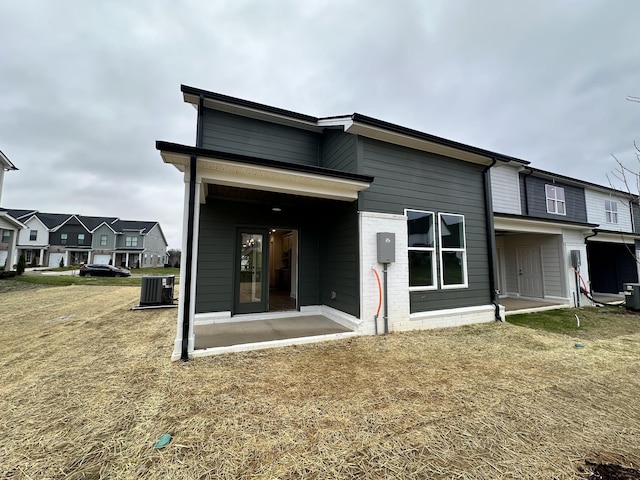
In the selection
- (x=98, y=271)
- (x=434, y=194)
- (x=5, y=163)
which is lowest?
(x=98, y=271)

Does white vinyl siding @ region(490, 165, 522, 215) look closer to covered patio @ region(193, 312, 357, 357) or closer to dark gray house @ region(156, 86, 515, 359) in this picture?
dark gray house @ region(156, 86, 515, 359)

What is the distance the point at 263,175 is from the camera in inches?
168

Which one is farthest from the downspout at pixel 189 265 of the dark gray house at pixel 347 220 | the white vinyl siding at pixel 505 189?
the white vinyl siding at pixel 505 189

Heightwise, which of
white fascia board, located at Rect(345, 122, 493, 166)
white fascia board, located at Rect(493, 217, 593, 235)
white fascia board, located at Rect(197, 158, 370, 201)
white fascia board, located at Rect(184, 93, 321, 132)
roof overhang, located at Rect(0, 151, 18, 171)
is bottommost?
white fascia board, located at Rect(493, 217, 593, 235)

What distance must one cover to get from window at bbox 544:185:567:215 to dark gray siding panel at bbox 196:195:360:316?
10304mm

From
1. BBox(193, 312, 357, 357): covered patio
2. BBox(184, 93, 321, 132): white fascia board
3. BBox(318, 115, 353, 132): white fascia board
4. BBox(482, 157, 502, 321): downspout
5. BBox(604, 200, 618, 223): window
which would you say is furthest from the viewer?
BBox(604, 200, 618, 223): window

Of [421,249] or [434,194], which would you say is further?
[434,194]

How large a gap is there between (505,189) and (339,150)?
7.52 meters

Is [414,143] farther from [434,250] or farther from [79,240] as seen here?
[79,240]

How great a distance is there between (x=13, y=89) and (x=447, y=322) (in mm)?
17382

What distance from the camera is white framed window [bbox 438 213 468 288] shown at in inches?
240

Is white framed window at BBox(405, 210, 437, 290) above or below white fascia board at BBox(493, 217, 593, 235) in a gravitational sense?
below

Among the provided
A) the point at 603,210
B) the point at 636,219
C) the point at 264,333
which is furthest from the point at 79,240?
the point at 636,219

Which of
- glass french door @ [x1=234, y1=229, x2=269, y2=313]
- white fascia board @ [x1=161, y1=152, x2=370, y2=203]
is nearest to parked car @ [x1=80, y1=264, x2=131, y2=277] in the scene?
glass french door @ [x1=234, y1=229, x2=269, y2=313]
